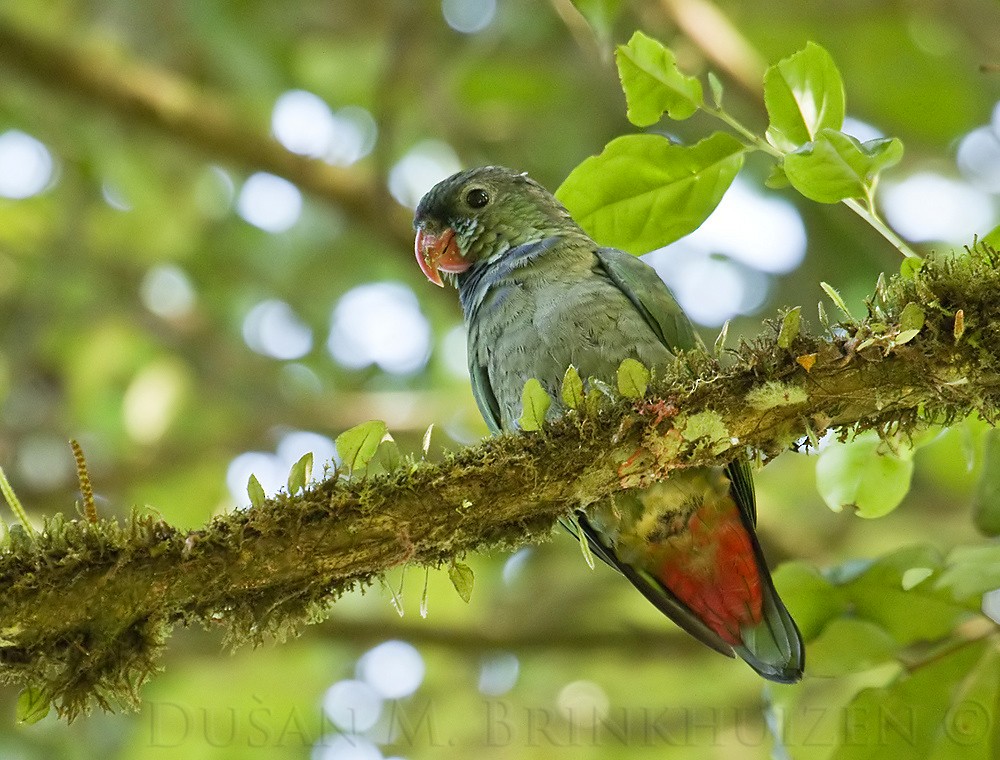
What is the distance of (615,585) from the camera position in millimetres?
5273

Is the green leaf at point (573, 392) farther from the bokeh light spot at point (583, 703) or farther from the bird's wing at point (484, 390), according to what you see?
the bokeh light spot at point (583, 703)

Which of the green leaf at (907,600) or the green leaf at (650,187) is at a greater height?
the green leaf at (650,187)

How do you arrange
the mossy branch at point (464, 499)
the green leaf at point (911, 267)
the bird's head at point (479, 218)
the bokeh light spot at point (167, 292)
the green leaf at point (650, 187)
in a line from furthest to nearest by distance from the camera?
the bokeh light spot at point (167, 292) → the bird's head at point (479, 218) → the green leaf at point (650, 187) → the green leaf at point (911, 267) → the mossy branch at point (464, 499)

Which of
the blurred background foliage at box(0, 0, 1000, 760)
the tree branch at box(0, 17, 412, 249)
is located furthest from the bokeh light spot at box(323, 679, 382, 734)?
the tree branch at box(0, 17, 412, 249)

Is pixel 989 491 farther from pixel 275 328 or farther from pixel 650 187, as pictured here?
pixel 275 328

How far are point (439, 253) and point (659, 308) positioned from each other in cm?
97

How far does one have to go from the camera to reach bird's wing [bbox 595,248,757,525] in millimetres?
2738

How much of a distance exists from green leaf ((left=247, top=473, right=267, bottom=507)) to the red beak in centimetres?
165

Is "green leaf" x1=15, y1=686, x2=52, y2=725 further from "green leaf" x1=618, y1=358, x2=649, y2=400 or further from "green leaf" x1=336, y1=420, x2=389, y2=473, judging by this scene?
"green leaf" x1=618, y1=358, x2=649, y2=400

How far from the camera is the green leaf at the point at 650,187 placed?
7.03 ft

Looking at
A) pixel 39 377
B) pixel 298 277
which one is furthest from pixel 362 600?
pixel 39 377

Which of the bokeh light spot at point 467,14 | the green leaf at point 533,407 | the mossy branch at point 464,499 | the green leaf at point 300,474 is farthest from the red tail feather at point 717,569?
the bokeh light spot at point 467,14

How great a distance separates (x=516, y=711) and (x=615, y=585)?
32.5 inches

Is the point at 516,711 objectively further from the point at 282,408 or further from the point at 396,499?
the point at 396,499
